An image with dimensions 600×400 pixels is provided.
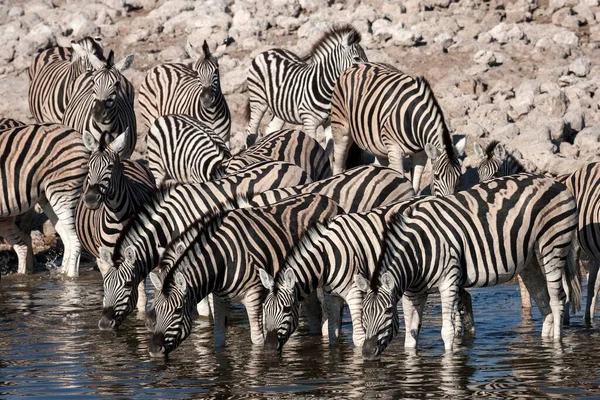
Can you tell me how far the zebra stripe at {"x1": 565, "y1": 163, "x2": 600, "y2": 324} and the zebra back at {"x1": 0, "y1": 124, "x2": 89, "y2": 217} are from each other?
5659mm

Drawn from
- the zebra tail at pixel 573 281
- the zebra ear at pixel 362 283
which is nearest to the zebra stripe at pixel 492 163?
the zebra tail at pixel 573 281

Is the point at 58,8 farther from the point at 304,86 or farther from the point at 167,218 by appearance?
the point at 167,218

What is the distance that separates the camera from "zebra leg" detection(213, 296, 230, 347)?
12093mm

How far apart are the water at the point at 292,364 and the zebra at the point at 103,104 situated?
11.0ft

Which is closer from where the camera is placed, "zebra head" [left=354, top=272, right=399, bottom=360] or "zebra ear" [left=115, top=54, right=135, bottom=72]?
"zebra head" [left=354, top=272, right=399, bottom=360]

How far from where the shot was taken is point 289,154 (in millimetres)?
15328

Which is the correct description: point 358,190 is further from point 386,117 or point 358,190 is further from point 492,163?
point 386,117

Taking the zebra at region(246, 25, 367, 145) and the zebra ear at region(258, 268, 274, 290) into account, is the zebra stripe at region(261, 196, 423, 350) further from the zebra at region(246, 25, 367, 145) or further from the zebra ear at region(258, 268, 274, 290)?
the zebra at region(246, 25, 367, 145)

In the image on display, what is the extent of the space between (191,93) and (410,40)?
4.25 m

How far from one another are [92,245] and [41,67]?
6321mm

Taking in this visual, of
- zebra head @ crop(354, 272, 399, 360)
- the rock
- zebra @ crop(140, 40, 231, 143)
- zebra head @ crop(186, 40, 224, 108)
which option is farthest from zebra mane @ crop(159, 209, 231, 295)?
the rock

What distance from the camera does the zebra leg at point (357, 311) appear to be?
1168 cm

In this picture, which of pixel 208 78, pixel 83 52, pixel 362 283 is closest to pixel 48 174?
pixel 208 78

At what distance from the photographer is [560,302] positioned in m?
12.3
